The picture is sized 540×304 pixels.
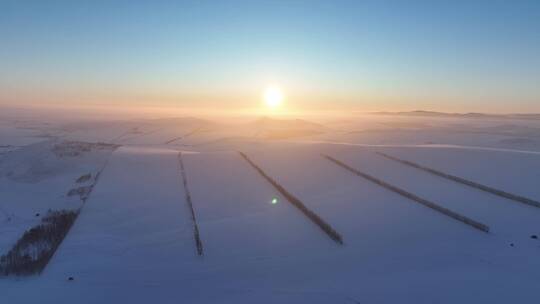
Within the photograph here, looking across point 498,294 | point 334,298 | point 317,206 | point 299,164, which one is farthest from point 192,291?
point 299,164

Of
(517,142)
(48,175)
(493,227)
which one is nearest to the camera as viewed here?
(493,227)

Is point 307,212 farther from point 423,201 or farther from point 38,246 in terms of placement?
point 38,246

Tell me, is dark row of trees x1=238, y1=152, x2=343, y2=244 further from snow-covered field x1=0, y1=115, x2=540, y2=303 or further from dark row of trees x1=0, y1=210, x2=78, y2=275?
dark row of trees x1=0, y1=210, x2=78, y2=275

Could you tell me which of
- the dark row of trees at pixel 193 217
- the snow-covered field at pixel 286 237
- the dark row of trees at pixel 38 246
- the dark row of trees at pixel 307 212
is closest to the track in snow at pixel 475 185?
the snow-covered field at pixel 286 237

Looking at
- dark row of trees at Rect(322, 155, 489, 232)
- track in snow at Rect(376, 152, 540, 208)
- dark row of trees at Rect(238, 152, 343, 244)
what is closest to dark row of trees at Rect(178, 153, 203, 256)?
dark row of trees at Rect(238, 152, 343, 244)

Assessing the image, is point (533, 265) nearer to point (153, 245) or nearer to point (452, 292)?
point (452, 292)

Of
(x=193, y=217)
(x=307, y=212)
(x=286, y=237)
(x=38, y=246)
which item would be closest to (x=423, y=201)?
(x=307, y=212)

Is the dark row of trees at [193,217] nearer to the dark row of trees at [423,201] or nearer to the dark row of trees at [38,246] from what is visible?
the dark row of trees at [38,246]

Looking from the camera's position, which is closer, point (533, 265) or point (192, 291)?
point (192, 291)
